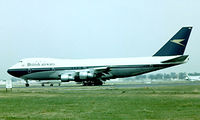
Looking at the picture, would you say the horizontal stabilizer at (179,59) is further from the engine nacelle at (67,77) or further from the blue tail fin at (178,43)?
the engine nacelle at (67,77)

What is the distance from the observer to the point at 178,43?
2191 inches

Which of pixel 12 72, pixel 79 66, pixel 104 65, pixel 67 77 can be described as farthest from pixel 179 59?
pixel 12 72

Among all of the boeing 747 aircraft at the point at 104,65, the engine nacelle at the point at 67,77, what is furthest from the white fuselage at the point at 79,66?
the engine nacelle at the point at 67,77

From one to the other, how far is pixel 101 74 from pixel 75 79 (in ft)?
13.7

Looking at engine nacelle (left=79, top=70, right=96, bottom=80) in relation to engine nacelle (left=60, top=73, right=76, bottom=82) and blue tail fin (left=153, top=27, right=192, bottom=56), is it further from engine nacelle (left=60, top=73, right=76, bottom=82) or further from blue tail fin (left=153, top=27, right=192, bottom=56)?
blue tail fin (left=153, top=27, right=192, bottom=56)

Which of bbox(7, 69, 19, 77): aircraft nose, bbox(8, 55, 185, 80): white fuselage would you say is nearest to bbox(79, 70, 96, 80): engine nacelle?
bbox(8, 55, 185, 80): white fuselage

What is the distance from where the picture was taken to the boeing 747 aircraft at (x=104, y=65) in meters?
55.4

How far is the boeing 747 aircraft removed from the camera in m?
55.4

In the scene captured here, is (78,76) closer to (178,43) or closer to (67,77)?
(67,77)

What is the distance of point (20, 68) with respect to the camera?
60406 mm

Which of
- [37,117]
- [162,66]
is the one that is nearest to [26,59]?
[162,66]

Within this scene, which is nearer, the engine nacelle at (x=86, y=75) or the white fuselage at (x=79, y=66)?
the white fuselage at (x=79, y=66)

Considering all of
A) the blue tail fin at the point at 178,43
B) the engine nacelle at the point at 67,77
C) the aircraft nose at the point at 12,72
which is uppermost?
the blue tail fin at the point at 178,43

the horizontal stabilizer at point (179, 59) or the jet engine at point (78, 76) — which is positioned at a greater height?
the horizontal stabilizer at point (179, 59)
